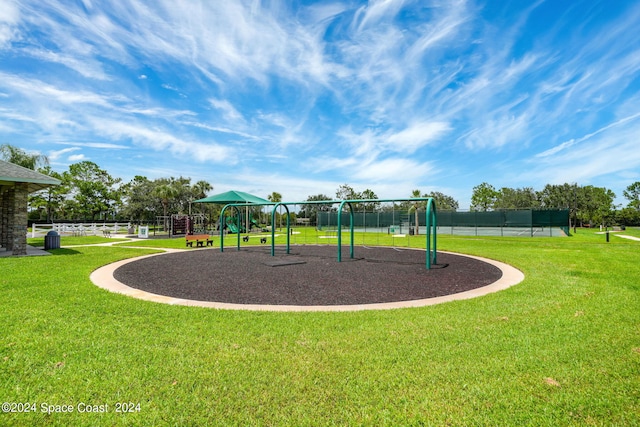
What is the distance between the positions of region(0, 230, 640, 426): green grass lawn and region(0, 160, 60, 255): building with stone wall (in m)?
8.65

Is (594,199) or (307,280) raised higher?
(594,199)

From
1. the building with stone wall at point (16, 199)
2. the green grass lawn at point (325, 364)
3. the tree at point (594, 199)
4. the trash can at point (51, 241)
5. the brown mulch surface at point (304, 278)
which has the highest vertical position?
the tree at point (594, 199)

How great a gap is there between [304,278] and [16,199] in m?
11.9

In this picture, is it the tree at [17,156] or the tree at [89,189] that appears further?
the tree at [89,189]

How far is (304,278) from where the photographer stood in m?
7.86

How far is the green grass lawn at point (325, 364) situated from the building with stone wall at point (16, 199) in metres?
8.65

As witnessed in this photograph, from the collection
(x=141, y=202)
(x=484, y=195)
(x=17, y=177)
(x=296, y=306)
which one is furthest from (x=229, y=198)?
(x=484, y=195)

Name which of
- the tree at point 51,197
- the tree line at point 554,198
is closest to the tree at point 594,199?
the tree line at point 554,198

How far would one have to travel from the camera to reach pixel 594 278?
746 centimetres

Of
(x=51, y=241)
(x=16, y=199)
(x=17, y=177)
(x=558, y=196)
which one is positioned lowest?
(x=51, y=241)

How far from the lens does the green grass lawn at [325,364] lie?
7.98 feet

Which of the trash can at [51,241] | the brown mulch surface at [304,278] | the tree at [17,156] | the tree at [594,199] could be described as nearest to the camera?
the brown mulch surface at [304,278]

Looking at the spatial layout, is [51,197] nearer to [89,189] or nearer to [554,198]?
[89,189]

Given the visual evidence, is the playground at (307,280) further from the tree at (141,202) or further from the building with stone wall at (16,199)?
the tree at (141,202)
